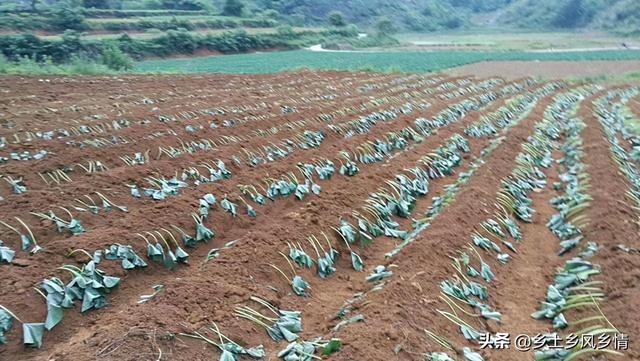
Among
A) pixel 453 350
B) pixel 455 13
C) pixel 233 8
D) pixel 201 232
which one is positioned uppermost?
pixel 453 350

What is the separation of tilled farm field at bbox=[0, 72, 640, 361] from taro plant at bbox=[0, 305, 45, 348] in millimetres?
19

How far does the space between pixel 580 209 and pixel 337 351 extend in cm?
560

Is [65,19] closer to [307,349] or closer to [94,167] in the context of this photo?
[94,167]

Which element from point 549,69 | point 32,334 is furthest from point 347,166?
point 549,69

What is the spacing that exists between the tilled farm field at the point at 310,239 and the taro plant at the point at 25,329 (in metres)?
0.02

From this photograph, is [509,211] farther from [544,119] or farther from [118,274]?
[544,119]

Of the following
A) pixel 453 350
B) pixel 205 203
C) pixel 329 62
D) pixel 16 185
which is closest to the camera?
pixel 453 350

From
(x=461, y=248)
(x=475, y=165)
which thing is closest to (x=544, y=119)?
(x=475, y=165)

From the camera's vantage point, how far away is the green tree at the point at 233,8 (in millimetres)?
66188

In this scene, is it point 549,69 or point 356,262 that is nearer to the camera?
point 356,262

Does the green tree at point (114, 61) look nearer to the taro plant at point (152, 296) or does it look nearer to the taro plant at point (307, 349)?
the taro plant at point (152, 296)

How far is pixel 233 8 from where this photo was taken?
66.4 m

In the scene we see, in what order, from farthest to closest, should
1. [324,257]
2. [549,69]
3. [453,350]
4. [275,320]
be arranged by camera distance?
1. [549,69]
2. [324,257]
3. [275,320]
4. [453,350]

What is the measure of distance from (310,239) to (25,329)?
3.31 meters
